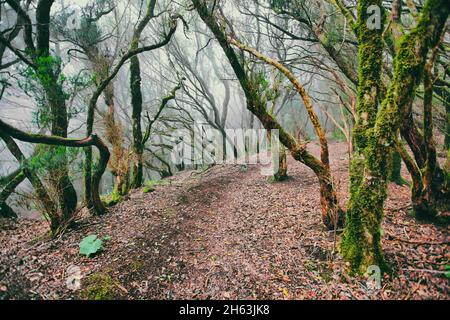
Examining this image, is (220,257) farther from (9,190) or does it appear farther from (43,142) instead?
(9,190)

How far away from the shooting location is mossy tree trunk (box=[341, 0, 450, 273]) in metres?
2.22

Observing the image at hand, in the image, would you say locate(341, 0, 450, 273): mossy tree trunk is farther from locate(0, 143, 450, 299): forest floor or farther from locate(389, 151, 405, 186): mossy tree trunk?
locate(389, 151, 405, 186): mossy tree trunk

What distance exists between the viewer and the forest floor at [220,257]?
8.77 feet

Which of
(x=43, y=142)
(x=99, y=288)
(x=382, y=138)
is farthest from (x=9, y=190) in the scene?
(x=382, y=138)

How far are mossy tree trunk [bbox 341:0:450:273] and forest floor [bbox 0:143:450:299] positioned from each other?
38 cm

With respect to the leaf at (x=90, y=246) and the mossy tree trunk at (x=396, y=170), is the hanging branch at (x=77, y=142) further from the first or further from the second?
the mossy tree trunk at (x=396, y=170)

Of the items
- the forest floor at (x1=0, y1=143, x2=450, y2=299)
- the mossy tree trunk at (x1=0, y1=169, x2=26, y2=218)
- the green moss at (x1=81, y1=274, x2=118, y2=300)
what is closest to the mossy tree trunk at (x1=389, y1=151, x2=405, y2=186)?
the forest floor at (x1=0, y1=143, x2=450, y2=299)

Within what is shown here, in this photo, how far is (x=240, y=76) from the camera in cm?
374

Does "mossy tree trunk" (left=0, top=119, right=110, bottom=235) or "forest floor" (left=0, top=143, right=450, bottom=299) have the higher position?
"mossy tree trunk" (left=0, top=119, right=110, bottom=235)

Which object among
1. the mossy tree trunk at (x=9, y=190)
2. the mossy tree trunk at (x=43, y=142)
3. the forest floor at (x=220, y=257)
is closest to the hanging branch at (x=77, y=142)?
the mossy tree trunk at (x=43, y=142)

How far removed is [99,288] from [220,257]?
167cm

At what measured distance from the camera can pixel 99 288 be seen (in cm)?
282
